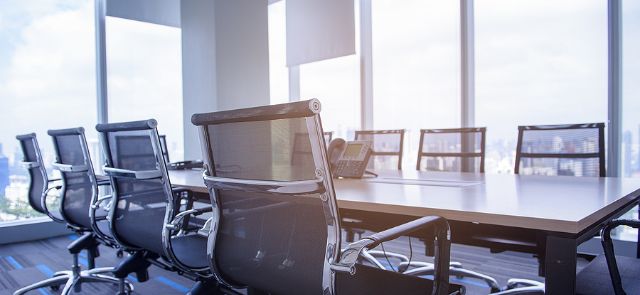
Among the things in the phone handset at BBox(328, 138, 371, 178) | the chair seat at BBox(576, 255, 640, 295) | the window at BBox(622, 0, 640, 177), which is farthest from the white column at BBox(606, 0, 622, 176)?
the phone handset at BBox(328, 138, 371, 178)

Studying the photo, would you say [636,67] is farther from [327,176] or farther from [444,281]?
[327,176]

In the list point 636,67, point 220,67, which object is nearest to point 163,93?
point 220,67

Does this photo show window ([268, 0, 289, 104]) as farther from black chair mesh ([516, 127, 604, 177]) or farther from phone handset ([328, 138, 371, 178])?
black chair mesh ([516, 127, 604, 177])

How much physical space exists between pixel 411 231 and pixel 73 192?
2189mm

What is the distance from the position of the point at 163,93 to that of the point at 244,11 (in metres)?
1.49

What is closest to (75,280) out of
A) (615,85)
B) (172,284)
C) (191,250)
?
(172,284)

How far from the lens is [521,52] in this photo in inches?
147

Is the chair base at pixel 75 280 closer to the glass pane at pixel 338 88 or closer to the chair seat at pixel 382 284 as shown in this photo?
the chair seat at pixel 382 284

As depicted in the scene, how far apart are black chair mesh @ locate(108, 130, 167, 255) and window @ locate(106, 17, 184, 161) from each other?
9.00 feet

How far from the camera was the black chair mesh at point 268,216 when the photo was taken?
1109 mm

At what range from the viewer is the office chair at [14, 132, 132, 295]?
2.24m

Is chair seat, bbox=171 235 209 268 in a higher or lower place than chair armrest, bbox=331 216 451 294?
lower

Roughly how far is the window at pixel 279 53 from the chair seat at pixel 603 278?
4.52 m

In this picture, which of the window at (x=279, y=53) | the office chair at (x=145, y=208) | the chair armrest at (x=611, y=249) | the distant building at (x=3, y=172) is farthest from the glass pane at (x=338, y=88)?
the chair armrest at (x=611, y=249)
